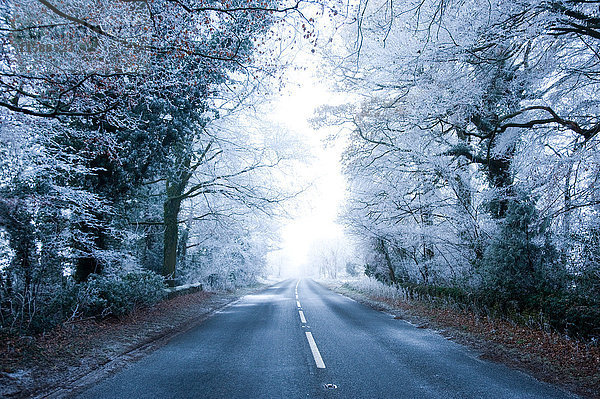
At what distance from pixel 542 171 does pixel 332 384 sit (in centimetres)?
663

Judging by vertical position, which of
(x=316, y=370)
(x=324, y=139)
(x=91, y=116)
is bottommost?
(x=316, y=370)

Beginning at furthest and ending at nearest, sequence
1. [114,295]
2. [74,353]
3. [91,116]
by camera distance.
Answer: [114,295]
[91,116]
[74,353]

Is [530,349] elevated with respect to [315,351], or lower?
lower

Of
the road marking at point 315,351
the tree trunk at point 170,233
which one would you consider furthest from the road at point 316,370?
the tree trunk at point 170,233

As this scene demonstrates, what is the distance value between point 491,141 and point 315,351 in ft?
24.1

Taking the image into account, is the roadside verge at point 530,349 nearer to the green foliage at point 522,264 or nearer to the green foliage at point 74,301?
the green foliage at point 522,264

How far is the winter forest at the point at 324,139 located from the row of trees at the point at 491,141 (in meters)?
0.07

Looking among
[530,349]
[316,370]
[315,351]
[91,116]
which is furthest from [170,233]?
[530,349]

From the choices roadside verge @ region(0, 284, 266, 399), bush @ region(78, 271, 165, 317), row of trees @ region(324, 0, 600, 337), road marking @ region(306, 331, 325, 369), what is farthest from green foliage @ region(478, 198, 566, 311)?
bush @ region(78, 271, 165, 317)

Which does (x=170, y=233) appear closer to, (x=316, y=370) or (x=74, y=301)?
(x=74, y=301)

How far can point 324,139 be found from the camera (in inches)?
541

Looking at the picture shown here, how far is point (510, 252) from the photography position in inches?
357

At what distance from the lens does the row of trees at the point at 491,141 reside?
7062 mm

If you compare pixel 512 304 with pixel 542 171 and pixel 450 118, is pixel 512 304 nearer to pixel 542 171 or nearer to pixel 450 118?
pixel 542 171
